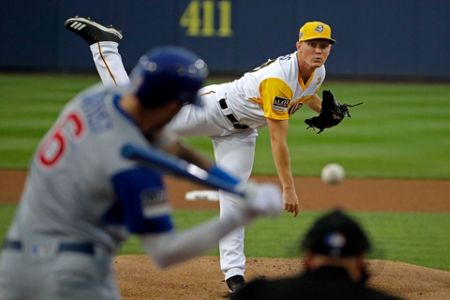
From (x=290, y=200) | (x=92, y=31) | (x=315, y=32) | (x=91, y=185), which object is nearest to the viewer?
(x=91, y=185)

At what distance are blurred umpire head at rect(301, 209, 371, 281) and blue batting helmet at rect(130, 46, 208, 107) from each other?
0.77 m

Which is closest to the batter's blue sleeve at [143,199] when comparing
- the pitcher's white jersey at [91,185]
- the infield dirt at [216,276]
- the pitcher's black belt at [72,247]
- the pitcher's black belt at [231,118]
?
the pitcher's white jersey at [91,185]

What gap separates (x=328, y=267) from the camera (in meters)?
3.12

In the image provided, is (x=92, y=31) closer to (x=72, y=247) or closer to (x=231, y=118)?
(x=231, y=118)

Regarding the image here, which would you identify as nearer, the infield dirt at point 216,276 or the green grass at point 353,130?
the infield dirt at point 216,276

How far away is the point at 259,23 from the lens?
24141 mm

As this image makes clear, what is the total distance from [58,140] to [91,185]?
23cm

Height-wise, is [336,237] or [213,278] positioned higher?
[336,237]

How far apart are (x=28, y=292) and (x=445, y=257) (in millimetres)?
5763

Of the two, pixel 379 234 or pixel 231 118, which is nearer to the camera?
pixel 231 118

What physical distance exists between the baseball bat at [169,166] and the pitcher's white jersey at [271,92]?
10.8 feet

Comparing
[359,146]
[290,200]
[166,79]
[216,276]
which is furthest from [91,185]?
[359,146]

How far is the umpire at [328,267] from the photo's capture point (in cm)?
304

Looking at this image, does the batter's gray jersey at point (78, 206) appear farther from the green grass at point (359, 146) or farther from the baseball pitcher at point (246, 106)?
the green grass at point (359, 146)
